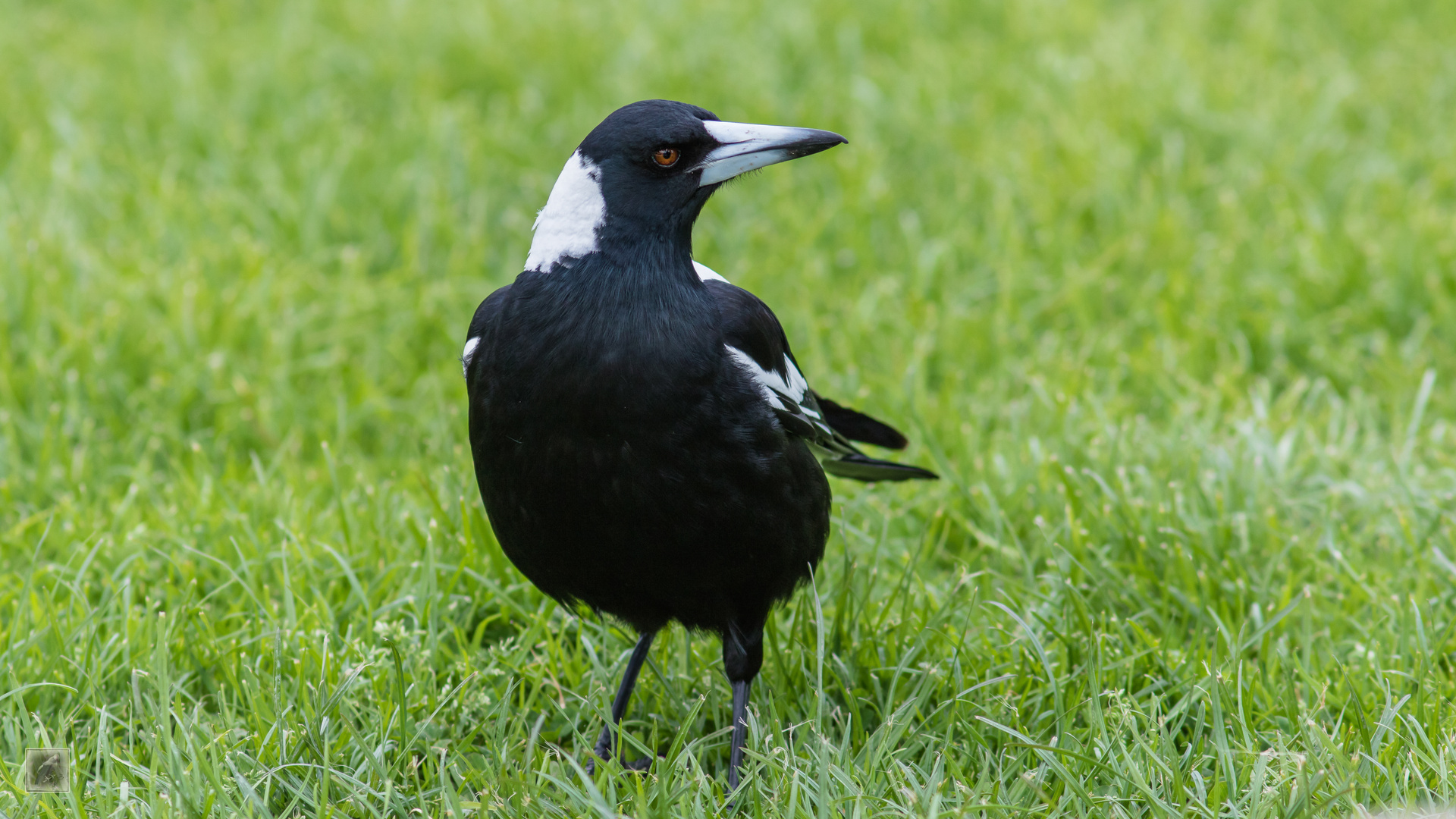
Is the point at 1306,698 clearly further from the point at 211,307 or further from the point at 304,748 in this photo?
the point at 211,307

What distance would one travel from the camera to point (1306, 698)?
2750 mm

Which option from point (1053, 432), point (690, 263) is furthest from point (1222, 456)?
point (690, 263)

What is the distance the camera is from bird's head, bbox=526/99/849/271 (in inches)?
99.3

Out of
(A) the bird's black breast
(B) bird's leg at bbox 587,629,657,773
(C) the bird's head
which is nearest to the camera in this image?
(A) the bird's black breast

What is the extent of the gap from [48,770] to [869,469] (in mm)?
1876

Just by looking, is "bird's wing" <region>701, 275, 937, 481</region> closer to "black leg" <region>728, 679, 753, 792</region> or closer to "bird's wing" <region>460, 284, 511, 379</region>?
"bird's wing" <region>460, 284, 511, 379</region>

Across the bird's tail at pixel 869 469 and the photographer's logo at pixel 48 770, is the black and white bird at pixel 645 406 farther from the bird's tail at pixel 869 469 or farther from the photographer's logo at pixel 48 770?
the photographer's logo at pixel 48 770

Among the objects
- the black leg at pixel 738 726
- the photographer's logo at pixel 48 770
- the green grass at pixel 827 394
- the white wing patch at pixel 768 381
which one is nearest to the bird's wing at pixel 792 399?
the white wing patch at pixel 768 381

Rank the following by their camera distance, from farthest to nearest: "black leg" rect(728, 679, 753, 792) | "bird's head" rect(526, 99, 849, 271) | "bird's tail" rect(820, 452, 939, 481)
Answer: "bird's tail" rect(820, 452, 939, 481) → "black leg" rect(728, 679, 753, 792) → "bird's head" rect(526, 99, 849, 271)

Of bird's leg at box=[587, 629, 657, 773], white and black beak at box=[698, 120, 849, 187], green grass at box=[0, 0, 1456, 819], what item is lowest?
bird's leg at box=[587, 629, 657, 773]

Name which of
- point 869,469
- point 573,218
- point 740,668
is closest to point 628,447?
point 573,218

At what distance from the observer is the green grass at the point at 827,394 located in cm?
257

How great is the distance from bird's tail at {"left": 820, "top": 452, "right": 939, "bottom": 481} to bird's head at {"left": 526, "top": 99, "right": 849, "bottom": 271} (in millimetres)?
824

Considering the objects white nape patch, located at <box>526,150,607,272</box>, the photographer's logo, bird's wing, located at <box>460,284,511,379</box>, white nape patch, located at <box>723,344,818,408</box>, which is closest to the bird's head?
white nape patch, located at <box>526,150,607,272</box>
